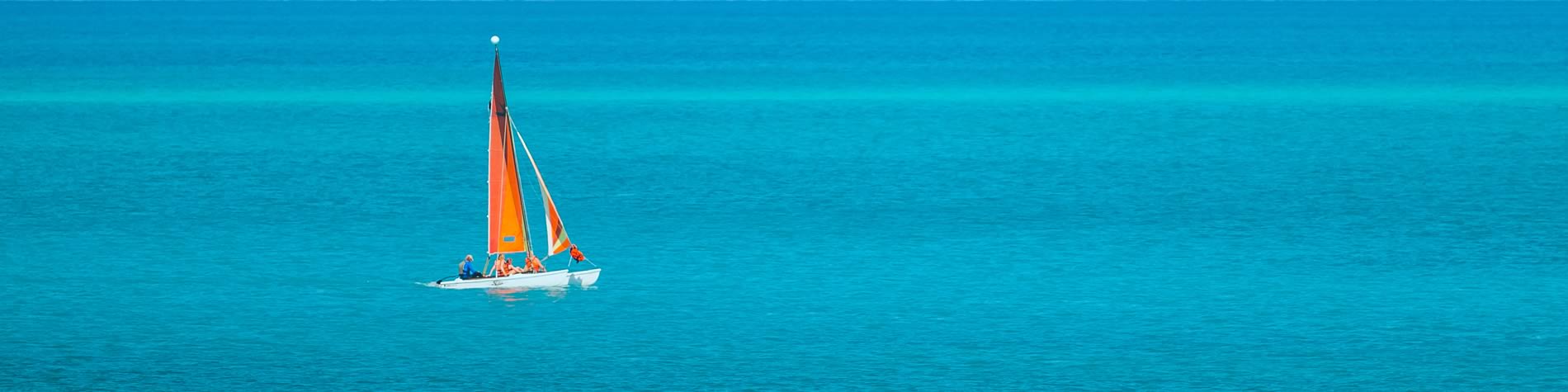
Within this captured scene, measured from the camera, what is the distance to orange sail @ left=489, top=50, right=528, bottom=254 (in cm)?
6241

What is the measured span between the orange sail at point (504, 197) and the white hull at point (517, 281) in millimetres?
976

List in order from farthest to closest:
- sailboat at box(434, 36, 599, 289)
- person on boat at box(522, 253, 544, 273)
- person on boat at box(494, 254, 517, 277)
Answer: person on boat at box(522, 253, 544, 273) < person on boat at box(494, 254, 517, 277) < sailboat at box(434, 36, 599, 289)

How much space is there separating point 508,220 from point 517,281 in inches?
94.2

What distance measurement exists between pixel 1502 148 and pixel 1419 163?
10.1 m

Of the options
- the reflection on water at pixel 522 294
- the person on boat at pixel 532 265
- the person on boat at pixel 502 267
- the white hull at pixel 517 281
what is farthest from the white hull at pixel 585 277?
the person on boat at pixel 502 267

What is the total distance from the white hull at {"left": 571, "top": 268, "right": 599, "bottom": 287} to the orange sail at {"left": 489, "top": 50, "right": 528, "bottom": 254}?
2.55 m

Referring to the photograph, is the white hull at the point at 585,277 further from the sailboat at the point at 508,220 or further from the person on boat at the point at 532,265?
the person on boat at the point at 532,265

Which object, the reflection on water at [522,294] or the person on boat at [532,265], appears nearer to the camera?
the reflection on water at [522,294]

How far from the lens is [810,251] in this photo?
7681 cm

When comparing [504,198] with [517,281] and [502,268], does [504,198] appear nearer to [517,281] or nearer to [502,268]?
[502,268]

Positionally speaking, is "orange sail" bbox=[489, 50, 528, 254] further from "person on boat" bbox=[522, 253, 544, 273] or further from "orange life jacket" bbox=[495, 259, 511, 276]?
"orange life jacket" bbox=[495, 259, 511, 276]

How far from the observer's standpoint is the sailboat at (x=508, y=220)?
6216 cm

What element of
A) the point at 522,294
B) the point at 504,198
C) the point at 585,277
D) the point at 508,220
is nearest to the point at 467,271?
the point at 522,294

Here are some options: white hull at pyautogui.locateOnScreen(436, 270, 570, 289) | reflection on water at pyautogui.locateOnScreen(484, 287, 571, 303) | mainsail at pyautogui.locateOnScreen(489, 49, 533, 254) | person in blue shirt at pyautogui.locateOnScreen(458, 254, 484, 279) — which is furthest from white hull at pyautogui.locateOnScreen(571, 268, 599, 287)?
person in blue shirt at pyautogui.locateOnScreen(458, 254, 484, 279)
